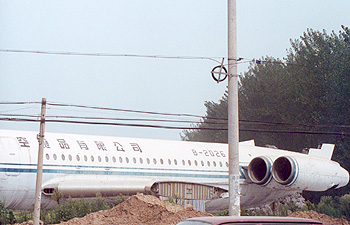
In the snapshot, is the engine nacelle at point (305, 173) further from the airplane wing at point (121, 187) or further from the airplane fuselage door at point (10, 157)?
the airplane fuselage door at point (10, 157)

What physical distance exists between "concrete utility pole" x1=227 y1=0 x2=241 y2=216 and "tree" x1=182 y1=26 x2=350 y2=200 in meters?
21.5

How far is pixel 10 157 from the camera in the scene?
19.9 m

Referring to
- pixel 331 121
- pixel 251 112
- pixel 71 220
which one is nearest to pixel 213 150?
pixel 71 220

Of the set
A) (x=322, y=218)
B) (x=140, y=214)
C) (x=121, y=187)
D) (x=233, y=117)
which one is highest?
(x=233, y=117)

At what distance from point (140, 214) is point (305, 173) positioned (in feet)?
34.4

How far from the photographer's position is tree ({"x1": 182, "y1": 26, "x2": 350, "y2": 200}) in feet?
135

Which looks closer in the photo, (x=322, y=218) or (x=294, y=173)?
(x=322, y=218)

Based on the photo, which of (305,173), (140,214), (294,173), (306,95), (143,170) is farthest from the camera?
(306,95)

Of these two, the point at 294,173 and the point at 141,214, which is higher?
the point at 294,173

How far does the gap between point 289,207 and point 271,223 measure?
14.9 meters

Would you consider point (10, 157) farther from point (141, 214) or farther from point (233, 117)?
point (233, 117)

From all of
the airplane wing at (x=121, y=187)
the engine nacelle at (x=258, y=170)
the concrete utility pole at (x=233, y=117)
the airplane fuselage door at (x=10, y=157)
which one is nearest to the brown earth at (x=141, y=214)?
the airplane wing at (x=121, y=187)

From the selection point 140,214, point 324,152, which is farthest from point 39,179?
point 324,152

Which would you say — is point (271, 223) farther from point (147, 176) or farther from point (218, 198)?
point (218, 198)
